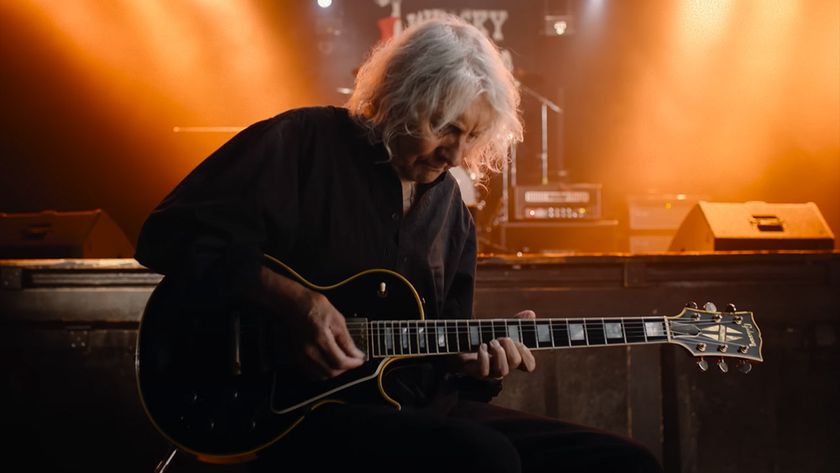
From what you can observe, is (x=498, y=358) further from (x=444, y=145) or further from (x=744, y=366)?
(x=744, y=366)

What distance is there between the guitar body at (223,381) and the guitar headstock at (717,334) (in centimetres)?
96

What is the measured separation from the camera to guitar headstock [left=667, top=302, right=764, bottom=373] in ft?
7.44

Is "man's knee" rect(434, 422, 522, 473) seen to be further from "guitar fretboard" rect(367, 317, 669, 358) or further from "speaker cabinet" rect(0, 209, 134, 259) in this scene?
"speaker cabinet" rect(0, 209, 134, 259)

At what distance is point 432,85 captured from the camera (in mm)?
2137

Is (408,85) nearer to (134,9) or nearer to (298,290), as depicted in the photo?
(298,290)

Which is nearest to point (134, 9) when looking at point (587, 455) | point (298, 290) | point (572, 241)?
point (572, 241)

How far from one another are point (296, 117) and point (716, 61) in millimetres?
5695

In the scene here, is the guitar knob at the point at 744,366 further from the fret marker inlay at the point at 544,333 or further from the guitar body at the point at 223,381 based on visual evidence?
the guitar body at the point at 223,381

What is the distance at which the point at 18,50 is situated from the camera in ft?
20.6

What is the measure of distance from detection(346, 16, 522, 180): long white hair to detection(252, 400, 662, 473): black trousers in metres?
0.84

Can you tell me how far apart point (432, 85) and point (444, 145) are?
184 millimetres

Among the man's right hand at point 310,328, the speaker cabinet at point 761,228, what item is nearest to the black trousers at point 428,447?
the man's right hand at point 310,328

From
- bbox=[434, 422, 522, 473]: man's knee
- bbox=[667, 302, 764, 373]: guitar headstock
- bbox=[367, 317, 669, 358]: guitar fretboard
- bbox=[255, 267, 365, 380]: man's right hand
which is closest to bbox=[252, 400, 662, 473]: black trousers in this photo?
bbox=[434, 422, 522, 473]: man's knee

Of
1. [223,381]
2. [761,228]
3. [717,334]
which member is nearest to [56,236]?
[223,381]
